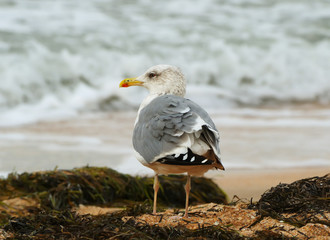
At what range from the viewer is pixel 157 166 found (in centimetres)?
363

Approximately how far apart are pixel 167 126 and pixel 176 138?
5.5 inches

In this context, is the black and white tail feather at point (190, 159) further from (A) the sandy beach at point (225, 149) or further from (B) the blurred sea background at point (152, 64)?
(B) the blurred sea background at point (152, 64)

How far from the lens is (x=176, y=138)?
3412 mm

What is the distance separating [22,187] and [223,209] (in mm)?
1939

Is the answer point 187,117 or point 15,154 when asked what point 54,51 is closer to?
point 15,154

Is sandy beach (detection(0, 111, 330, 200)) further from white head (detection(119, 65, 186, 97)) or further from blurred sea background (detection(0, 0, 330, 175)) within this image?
white head (detection(119, 65, 186, 97))

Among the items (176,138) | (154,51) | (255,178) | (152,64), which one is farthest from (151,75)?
(154,51)

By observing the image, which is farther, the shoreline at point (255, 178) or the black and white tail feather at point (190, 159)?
Result: the shoreline at point (255, 178)

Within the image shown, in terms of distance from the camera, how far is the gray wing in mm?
3400

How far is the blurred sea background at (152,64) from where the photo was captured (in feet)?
23.4

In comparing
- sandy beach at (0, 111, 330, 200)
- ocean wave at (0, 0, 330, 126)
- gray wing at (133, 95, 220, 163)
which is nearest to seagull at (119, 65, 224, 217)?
gray wing at (133, 95, 220, 163)

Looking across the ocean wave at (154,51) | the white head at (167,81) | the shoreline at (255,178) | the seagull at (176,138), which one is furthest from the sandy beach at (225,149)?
the seagull at (176,138)

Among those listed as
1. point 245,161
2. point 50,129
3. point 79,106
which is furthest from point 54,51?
point 245,161

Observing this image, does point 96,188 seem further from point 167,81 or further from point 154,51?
point 154,51
